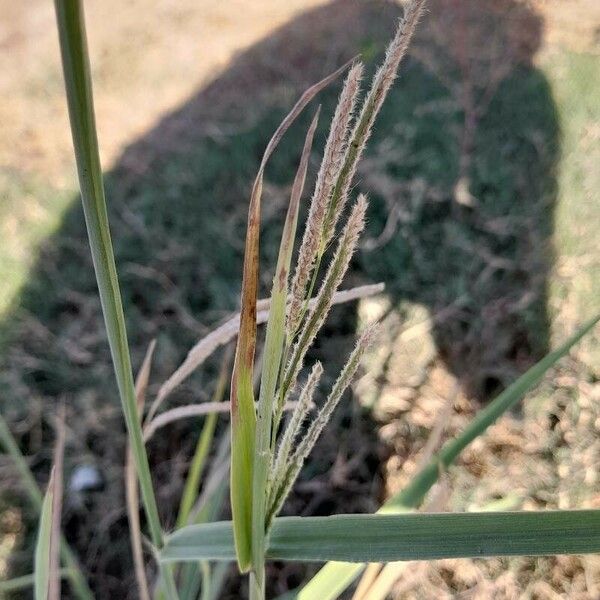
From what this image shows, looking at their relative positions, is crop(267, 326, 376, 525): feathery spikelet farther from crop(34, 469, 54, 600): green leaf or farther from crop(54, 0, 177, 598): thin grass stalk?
crop(34, 469, 54, 600): green leaf

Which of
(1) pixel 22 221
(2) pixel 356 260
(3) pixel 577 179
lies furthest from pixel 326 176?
(1) pixel 22 221

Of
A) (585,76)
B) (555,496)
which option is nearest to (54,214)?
(555,496)

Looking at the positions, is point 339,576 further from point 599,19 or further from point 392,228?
point 599,19

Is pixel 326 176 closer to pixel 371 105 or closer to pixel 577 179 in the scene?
pixel 371 105

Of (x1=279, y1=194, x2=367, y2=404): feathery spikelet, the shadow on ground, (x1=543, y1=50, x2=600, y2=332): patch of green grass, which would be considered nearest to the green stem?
(x1=279, y1=194, x2=367, y2=404): feathery spikelet

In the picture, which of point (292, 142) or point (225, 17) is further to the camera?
point (225, 17)

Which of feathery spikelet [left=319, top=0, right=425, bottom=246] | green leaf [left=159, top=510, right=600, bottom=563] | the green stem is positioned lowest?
the green stem

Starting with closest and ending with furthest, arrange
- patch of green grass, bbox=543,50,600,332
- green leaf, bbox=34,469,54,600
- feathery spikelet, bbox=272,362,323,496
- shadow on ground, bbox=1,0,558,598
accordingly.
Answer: feathery spikelet, bbox=272,362,323,496, green leaf, bbox=34,469,54,600, shadow on ground, bbox=1,0,558,598, patch of green grass, bbox=543,50,600,332
